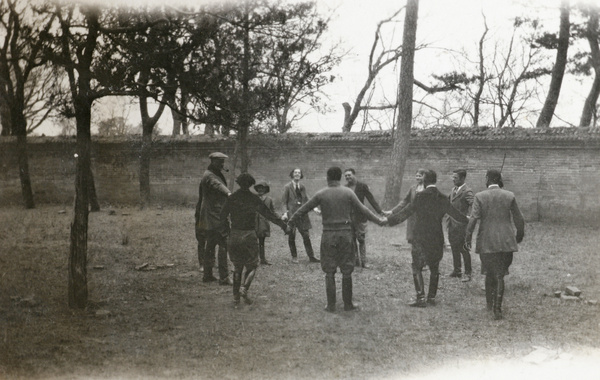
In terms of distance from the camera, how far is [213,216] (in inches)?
310

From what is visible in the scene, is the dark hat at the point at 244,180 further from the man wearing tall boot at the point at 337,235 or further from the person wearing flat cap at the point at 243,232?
the man wearing tall boot at the point at 337,235

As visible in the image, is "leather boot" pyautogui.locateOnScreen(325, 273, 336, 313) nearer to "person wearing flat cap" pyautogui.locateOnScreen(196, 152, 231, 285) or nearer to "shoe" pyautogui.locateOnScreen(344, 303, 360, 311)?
"shoe" pyautogui.locateOnScreen(344, 303, 360, 311)

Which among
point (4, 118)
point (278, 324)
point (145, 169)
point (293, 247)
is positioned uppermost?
point (4, 118)

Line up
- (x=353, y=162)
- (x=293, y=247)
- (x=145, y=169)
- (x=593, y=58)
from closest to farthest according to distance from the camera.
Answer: (x=293, y=247)
(x=145, y=169)
(x=353, y=162)
(x=593, y=58)

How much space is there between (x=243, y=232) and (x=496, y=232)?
302cm

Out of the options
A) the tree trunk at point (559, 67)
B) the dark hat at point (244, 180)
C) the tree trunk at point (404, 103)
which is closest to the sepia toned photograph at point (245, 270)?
the dark hat at point (244, 180)

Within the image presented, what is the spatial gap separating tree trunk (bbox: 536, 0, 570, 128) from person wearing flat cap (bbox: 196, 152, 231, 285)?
10.7 m

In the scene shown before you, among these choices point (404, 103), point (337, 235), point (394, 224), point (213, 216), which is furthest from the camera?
point (404, 103)

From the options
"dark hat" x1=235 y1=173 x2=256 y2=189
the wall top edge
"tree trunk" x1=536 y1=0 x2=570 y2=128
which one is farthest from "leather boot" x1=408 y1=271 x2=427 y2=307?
"tree trunk" x1=536 y1=0 x2=570 y2=128

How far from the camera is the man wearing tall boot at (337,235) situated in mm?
6500

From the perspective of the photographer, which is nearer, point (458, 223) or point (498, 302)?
point (498, 302)

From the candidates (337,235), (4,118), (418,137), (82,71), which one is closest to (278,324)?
(337,235)

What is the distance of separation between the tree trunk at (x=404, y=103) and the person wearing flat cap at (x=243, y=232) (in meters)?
7.49

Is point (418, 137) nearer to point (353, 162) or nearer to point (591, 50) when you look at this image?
point (353, 162)
